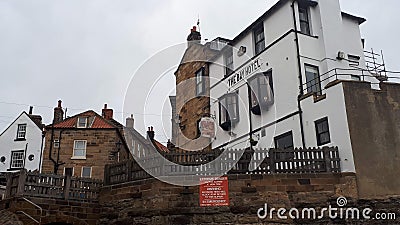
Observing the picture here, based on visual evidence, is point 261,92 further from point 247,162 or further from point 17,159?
point 17,159

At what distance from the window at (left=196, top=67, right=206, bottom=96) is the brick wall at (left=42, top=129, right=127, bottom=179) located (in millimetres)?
7581

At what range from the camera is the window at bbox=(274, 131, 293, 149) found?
15.4 meters

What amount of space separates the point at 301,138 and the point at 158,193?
5.55m

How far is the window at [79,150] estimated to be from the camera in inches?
1037

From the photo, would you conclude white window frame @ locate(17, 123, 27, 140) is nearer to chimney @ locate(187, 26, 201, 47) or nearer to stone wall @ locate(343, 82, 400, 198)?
chimney @ locate(187, 26, 201, 47)

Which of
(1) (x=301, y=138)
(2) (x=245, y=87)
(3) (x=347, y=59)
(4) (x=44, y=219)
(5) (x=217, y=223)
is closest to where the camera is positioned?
(5) (x=217, y=223)

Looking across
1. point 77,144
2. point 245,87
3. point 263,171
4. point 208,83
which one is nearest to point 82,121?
point 77,144

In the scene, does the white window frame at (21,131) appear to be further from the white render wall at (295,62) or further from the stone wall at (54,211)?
the stone wall at (54,211)

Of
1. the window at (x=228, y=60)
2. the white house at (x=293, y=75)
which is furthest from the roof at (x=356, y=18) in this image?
the window at (x=228, y=60)

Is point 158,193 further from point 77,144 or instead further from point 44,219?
point 77,144

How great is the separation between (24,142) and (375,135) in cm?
2796

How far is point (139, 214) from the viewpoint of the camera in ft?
41.6

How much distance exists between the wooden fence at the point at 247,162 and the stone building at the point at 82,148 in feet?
46.5

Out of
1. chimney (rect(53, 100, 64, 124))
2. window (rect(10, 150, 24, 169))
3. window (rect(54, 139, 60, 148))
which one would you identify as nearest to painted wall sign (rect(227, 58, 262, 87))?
window (rect(54, 139, 60, 148))
